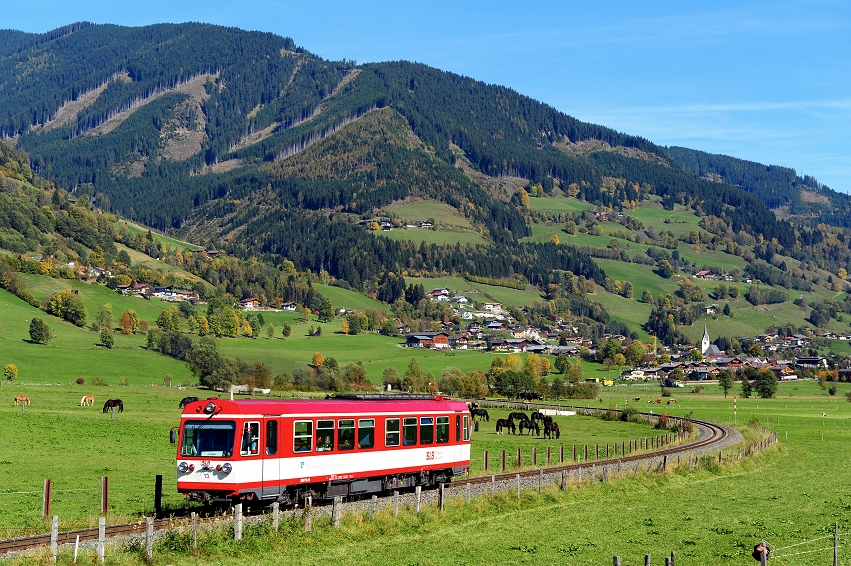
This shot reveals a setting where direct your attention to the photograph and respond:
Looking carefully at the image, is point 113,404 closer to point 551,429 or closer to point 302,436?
point 551,429

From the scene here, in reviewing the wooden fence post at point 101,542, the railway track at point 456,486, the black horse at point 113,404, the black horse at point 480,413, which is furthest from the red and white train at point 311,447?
the black horse at point 480,413

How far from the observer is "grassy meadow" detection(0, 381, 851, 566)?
31.4 meters

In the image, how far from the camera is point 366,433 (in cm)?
4078

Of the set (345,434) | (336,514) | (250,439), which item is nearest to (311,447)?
(345,434)

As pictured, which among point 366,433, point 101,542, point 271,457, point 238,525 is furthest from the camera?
point 366,433

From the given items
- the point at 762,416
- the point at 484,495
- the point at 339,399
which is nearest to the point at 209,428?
the point at 339,399

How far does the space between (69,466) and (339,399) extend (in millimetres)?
20504

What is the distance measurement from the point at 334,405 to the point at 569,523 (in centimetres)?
987

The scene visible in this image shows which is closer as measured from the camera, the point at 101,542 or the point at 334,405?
the point at 101,542

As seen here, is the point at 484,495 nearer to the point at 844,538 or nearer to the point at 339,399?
the point at 339,399

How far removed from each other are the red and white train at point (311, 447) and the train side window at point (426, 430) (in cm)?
4

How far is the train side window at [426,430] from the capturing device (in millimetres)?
44719

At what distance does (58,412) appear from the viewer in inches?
3629

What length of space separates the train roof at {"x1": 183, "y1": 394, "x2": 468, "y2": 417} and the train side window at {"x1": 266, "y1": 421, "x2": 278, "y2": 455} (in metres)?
0.41
